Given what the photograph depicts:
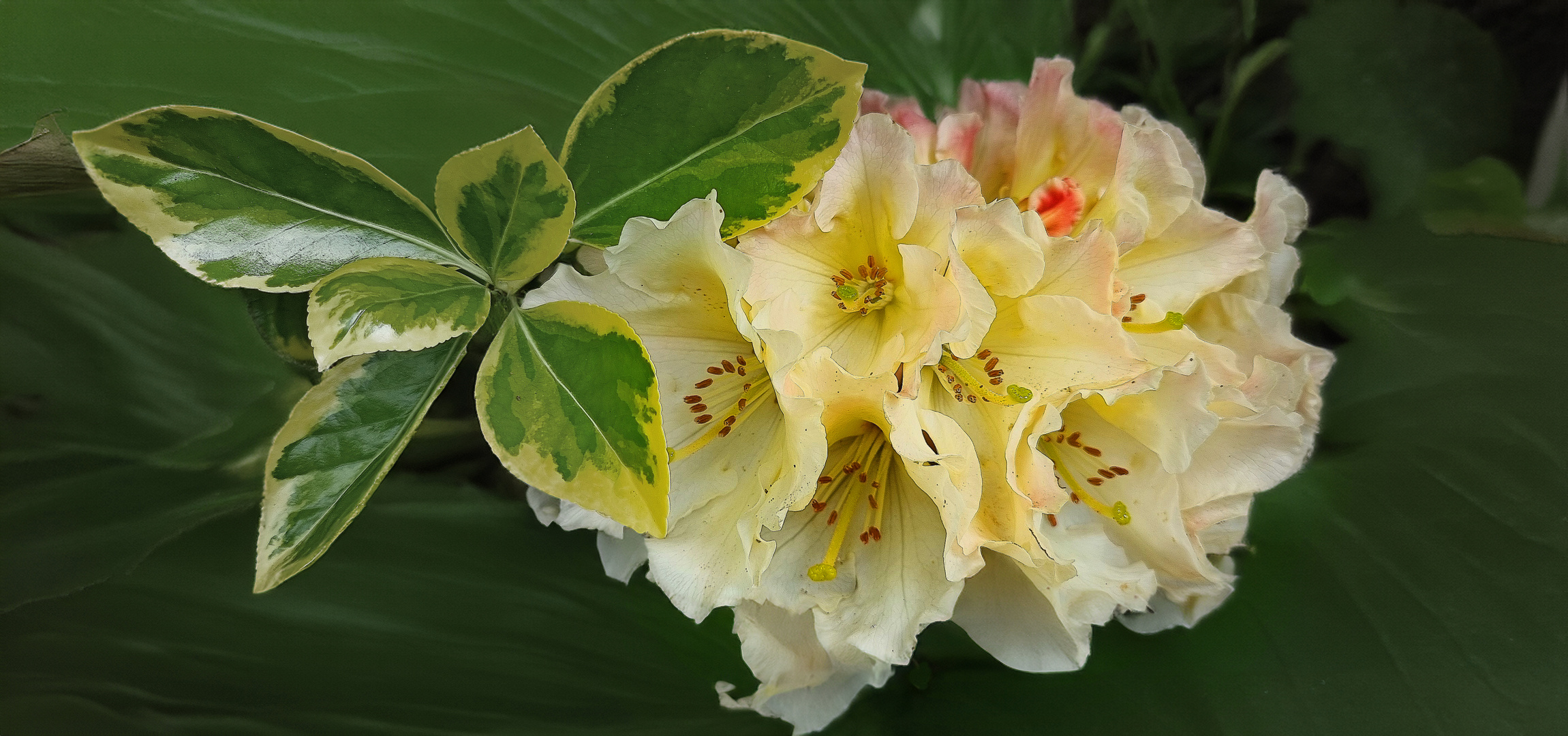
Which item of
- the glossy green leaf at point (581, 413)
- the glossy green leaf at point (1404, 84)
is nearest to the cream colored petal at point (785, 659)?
the glossy green leaf at point (581, 413)

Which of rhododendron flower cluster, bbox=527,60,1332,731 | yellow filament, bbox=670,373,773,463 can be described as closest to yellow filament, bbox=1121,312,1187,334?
rhododendron flower cluster, bbox=527,60,1332,731

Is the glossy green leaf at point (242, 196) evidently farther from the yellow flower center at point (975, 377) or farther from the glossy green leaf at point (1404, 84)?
the glossy green leaf at point (1404, 84)

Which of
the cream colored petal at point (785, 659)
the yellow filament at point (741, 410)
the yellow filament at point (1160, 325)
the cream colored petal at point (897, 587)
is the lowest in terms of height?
the cream colored petal at point (785, 659)

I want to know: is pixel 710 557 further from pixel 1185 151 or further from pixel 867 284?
pixel 1185 151

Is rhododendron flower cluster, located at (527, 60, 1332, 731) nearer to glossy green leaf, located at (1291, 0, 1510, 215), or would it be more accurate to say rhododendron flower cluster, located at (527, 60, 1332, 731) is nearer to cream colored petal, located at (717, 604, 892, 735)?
cream colored petal, located at (717, 604, 892, 735)

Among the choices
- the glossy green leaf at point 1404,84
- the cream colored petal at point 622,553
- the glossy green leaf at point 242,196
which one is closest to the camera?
the glossy green leaf at point 242,196

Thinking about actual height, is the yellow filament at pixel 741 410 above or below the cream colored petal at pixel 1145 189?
below
